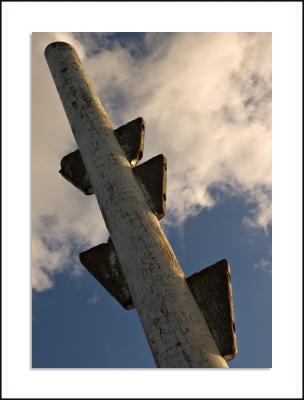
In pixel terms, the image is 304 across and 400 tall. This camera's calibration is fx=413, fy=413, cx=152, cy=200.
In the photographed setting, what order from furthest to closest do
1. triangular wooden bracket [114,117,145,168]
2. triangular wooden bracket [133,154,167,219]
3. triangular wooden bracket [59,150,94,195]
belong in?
1. triangular wooden bracket [59,150,94,195]
2. triangular wooden bracket [114,117,145,168]
3. triangular wooden bracket [133,154,167,219]

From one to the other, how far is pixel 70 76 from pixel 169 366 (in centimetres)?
273

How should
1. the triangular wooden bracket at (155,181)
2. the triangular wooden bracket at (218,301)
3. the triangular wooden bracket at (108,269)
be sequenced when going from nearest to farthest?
the triangular wooden bracket at (218,301) < the triangular wooden bracket at (108,269) < the triangular wooden bracket at (155,181)

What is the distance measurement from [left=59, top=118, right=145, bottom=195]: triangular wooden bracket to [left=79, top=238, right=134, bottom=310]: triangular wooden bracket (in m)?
0.75

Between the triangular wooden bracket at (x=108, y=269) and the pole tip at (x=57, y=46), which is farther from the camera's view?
the pole tip at (x=57, y=46)

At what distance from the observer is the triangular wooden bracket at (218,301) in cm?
237

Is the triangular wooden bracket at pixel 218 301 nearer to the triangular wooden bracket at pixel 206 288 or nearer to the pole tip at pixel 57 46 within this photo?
the triangular wooden bracket at pixel 206 288

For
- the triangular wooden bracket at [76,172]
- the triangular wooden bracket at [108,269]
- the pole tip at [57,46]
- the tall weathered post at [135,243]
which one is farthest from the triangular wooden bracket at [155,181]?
the pole tip at [57,46]

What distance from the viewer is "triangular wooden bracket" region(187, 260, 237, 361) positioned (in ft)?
7.76

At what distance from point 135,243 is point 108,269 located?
1.38 feet

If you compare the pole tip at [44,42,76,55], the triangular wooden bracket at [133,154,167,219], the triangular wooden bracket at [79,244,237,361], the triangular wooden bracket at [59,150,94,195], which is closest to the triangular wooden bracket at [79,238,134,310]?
the triangular wooden bracket at [79,244,237,361]

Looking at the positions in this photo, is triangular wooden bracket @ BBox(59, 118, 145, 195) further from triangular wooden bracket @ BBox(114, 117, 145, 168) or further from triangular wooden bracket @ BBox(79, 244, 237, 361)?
triangular wooden bracket @ BBox(79, 244, 237, 361)

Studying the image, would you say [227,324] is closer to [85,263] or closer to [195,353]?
[195,353]

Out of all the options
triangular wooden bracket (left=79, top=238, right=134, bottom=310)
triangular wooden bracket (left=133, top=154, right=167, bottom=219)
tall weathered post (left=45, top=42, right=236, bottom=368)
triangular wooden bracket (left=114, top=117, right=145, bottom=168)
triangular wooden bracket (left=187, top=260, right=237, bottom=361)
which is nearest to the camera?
tall weathered post (left=45, top=42, right=236, bottom=368)

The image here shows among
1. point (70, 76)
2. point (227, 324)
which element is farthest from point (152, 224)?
point (70, 76)
